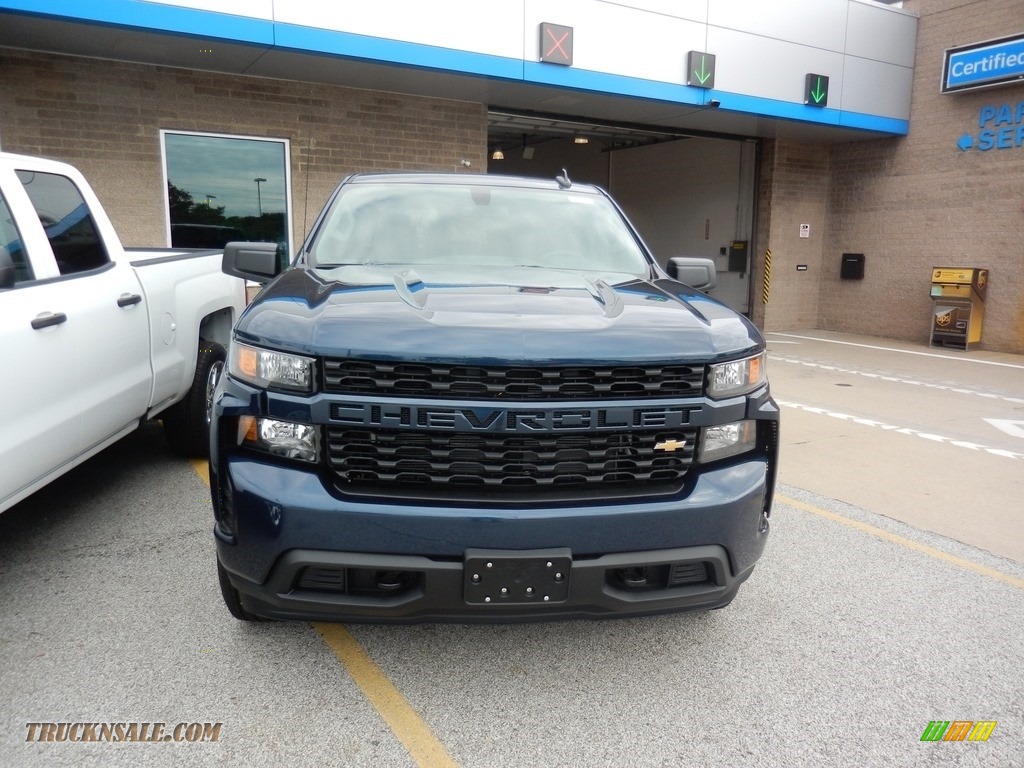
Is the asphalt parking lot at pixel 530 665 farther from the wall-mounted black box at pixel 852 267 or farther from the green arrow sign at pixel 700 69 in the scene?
the wall-mounted black box at pixel 852 267

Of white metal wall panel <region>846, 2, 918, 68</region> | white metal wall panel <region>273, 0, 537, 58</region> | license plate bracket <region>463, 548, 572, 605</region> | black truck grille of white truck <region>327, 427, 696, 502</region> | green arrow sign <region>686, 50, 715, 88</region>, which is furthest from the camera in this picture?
white metal wall panel <region>846, 2, 918, 68</region>

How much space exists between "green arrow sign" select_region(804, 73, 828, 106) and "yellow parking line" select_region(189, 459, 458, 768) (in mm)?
14088

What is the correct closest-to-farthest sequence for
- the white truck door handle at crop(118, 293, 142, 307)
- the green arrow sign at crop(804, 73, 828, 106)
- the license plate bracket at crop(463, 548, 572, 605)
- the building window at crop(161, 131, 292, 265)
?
the license plate bracket at crop(463, 548, 572, 605) < the white truck door handle at crop(118, 293, 142, 307) < the building window at crop(161, 131, 292, 265) < the green arrow sign at crop(804, 73, 828, 106)

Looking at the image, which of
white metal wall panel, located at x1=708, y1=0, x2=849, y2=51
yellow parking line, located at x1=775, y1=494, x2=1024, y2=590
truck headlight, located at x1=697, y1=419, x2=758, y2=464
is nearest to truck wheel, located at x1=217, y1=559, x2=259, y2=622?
truck headlight, located at x1=697, y1=419, x2=758, y2=464

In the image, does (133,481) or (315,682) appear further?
(133,481)

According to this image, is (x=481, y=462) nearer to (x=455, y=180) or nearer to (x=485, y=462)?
(x=485, y=462)


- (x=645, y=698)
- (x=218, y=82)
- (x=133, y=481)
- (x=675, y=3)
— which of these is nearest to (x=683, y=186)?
(x=675, y=3)

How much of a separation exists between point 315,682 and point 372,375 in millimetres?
1241

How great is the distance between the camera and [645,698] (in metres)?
2.74

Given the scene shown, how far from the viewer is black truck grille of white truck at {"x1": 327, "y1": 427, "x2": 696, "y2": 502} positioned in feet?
7.93

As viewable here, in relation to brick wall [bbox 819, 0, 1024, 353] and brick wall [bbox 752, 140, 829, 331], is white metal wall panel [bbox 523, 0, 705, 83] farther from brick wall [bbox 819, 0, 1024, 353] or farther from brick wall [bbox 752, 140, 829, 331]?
brick wall [bbox 819, 0, 1024, 353]

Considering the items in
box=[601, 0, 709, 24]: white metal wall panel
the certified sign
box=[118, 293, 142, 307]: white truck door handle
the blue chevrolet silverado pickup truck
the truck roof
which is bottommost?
the blue chevrolet silverado pickup truck

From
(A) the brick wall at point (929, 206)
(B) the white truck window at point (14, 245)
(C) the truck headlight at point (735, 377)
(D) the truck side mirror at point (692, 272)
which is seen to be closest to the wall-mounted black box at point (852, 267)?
(A) the brick wall at point (929, 206)

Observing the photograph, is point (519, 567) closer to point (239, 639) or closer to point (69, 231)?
Result: point (239, 639)
